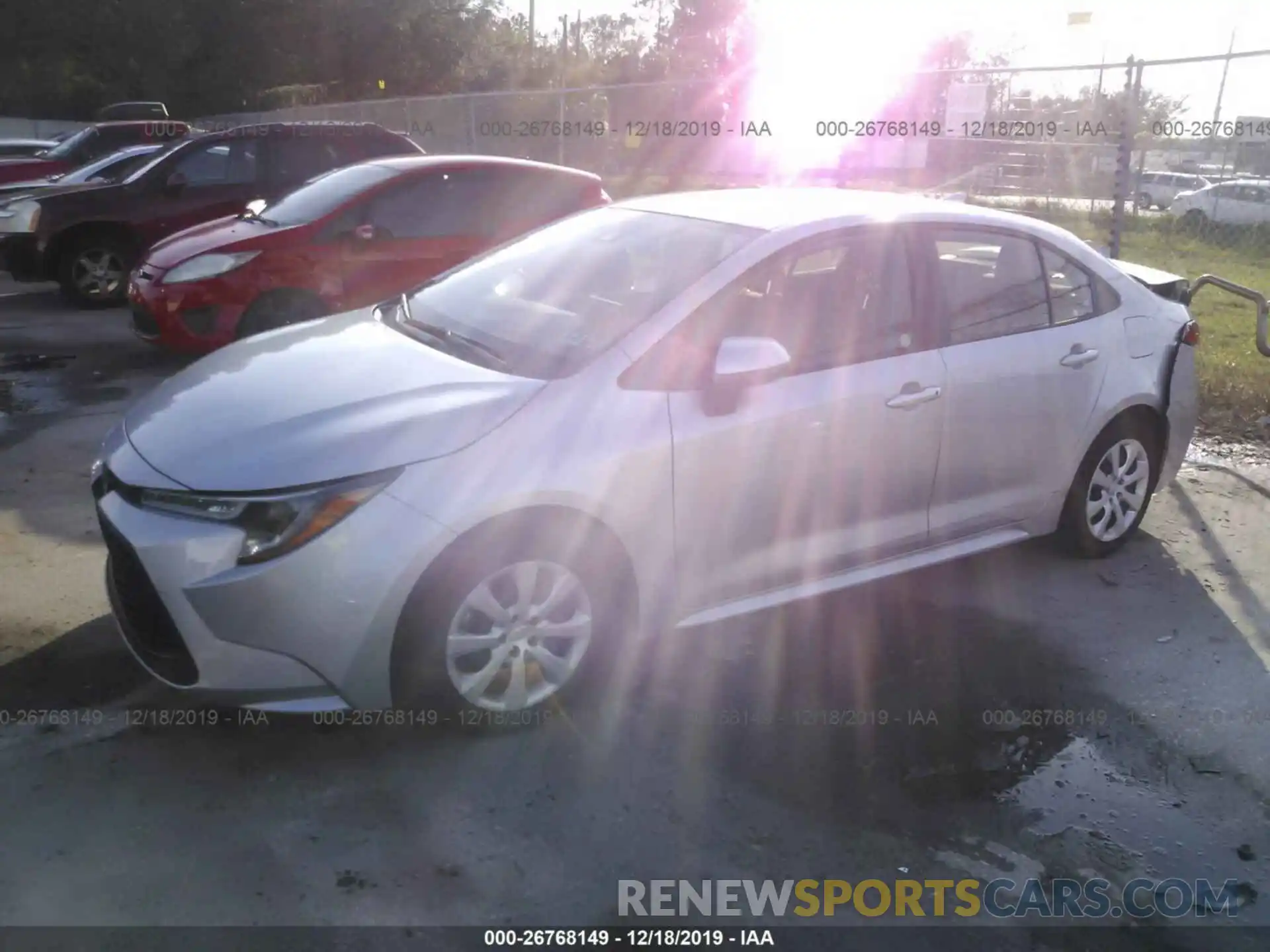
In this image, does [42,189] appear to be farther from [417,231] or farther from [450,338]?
[450,338]

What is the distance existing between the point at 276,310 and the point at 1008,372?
5.29 meters

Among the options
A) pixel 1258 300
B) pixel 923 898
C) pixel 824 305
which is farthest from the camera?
pixel 1258 300

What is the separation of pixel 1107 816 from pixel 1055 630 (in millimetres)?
1262

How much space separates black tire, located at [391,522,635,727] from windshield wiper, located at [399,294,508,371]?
70 centimetres

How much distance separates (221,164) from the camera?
35.0 feet

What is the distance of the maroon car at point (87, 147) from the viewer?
14797 mm

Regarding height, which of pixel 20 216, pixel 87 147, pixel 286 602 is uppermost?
pixel 87 147

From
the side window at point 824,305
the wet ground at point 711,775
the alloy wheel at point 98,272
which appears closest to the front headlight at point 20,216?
the alloy wheel at point 98,272

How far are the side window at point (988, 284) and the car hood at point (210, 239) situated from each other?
494 cm

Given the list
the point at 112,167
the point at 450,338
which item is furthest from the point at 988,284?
the point at 112,167

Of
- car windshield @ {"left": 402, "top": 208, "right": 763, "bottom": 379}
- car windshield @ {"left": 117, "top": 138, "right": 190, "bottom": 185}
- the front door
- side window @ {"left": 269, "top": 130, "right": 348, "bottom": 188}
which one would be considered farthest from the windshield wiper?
car windshield @ {"left": 117, "top": 138, "right": 190, "bottom": 185}

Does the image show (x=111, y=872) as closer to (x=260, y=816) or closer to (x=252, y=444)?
(x=260, y=816)

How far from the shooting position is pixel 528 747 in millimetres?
3637

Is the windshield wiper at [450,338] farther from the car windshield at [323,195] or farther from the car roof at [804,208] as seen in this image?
the car windshield at [323,195]
